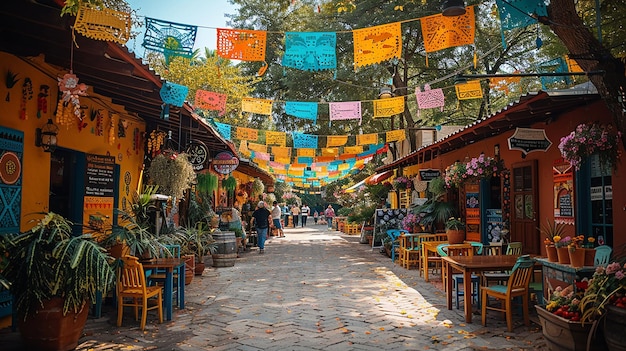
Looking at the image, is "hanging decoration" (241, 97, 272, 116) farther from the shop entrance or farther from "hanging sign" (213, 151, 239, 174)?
the shop entrance

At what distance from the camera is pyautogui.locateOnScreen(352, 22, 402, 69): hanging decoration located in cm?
870

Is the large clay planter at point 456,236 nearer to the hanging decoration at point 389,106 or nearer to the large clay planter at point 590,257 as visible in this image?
the large clay planter at point 590,257

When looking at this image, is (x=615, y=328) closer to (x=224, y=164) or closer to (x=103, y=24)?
(x=103, y=24)

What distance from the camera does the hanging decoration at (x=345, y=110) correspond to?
1308 cm

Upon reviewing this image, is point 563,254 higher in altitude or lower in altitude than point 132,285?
higher

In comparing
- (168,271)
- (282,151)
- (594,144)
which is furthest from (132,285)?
(282,151)

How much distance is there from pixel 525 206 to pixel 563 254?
4.11m

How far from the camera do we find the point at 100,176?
7828 millimetres

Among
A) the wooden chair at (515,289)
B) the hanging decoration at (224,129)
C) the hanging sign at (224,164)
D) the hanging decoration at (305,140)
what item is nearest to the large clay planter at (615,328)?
the wooden chair at (515,289)

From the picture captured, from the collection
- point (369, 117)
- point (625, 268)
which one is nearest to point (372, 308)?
point (625, 268)

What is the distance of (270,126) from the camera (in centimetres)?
2661

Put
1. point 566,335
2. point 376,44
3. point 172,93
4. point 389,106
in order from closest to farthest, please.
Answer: point 566,335, point 172,93, point 376,44, point 389,106

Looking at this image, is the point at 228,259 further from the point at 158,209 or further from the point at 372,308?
the point at 372,308

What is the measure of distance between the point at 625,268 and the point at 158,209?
711 centimetres
